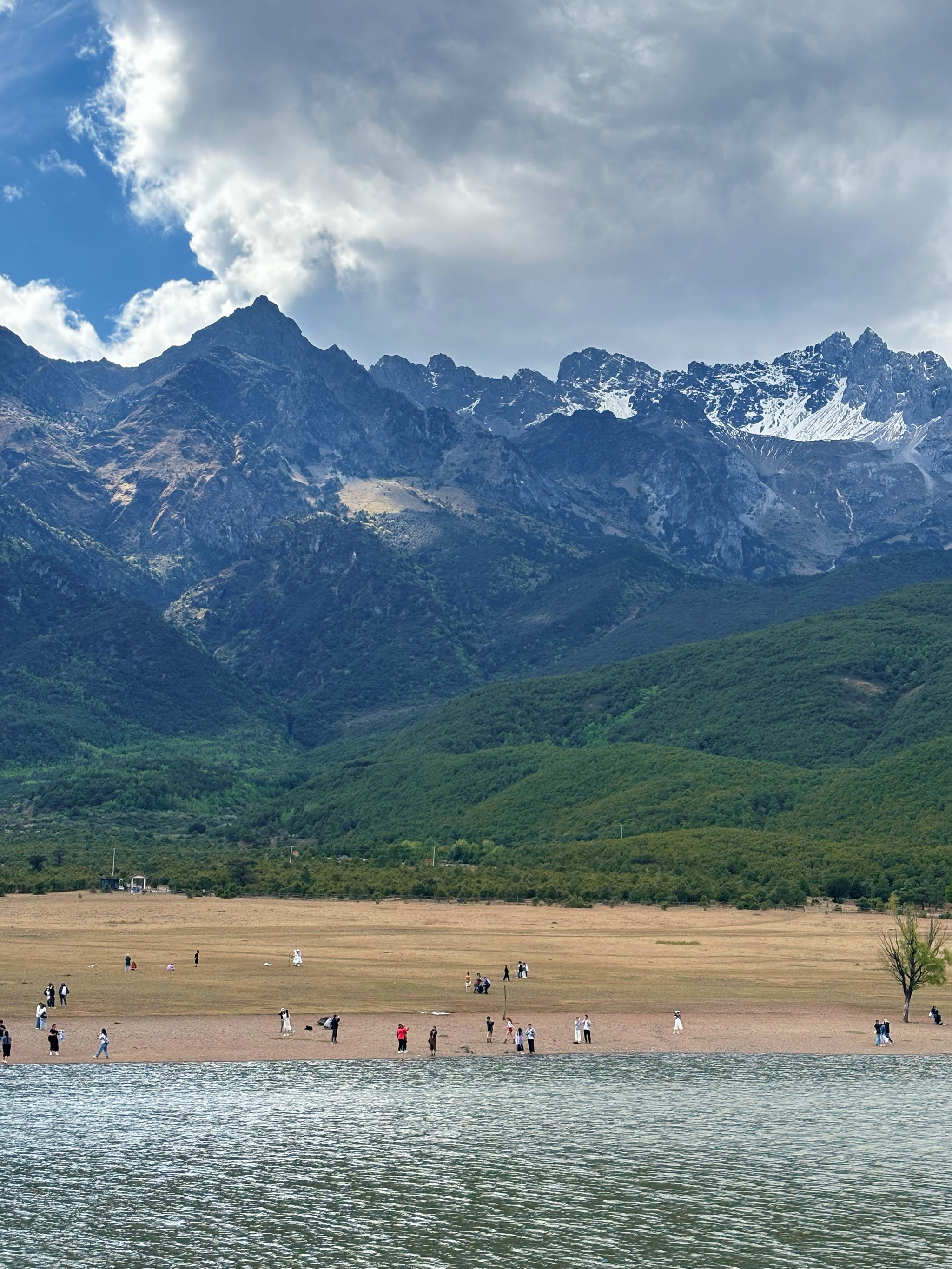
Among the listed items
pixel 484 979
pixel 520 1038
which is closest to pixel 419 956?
pixel 484 979

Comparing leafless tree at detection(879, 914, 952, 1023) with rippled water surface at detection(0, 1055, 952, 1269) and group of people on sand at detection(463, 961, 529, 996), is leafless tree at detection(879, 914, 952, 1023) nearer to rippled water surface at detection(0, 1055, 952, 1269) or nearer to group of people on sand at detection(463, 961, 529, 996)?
rippled water surface at detection(0, 1055, 952, 1269)

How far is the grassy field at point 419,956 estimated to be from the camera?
314 feet

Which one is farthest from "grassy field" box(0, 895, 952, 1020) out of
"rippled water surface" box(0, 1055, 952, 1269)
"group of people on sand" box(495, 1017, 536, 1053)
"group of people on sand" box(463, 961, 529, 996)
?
"rippled water surface" box(0, 1055, 952, 1269)

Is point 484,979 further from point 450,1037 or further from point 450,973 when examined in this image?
point 450,1037

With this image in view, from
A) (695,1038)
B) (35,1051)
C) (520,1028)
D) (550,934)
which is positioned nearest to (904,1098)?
(695,1038)

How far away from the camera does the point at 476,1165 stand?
56.1 m

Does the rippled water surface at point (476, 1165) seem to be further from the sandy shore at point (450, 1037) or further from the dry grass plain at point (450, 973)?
the dry grass plain at point (450, 973)

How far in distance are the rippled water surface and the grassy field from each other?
19.8 m

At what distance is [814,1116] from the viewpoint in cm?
6625

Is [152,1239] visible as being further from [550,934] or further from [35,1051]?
[550,934]

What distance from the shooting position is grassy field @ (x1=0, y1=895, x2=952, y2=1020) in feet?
314

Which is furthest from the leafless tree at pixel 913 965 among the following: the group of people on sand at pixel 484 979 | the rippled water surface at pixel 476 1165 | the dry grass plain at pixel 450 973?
the group of people on sand at pixel 484 979

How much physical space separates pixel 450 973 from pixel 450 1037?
2365cm

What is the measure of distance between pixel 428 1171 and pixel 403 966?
55.6 metres
